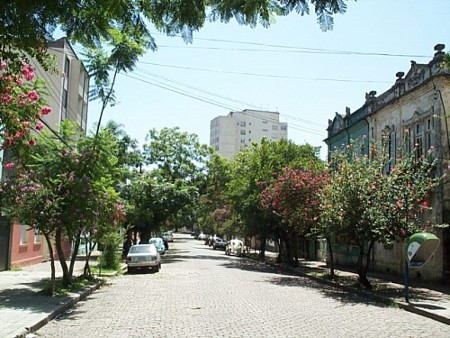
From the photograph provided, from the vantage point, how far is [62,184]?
1376cm

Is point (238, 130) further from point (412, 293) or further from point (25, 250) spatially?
point (412, 293)

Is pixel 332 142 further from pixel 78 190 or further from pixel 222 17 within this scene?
pixel 222 17

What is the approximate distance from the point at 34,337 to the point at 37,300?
4.01 m

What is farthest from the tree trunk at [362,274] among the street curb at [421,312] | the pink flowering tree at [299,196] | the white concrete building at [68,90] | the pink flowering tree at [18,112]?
the white concrete building at [68,90]

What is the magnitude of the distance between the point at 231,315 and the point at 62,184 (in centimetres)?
616

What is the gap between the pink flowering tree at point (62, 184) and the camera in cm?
1330

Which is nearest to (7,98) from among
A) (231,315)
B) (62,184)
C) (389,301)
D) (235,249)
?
(62,184)

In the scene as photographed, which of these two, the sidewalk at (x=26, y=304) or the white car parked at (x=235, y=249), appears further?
the white car parked at (x=235, y=249)

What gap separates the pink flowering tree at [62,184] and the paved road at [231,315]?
8.17ft

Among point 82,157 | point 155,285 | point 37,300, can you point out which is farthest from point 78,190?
point 155,285

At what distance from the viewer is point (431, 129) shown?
2041 cm

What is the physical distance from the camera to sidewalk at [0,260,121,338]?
9375 mm

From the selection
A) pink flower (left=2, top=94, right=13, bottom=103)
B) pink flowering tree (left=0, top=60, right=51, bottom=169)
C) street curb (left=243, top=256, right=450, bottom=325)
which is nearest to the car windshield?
street curb (left=243, top=256, right=450, bottom=325)

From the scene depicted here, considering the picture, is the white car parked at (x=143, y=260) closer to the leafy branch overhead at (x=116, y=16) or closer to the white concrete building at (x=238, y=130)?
the leafy branch overhead at (x=116, y=16)
